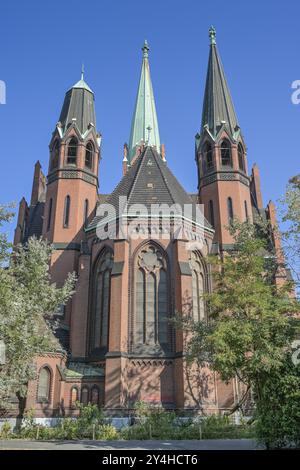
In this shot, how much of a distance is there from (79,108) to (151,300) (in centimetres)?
2041

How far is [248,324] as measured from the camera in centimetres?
1820

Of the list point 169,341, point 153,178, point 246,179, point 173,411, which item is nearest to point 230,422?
point 173,411

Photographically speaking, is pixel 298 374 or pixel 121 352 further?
pixel 121 352

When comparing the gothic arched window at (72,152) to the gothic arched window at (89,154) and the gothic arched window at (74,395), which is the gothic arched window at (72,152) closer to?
the gothic arched window at (89,154)

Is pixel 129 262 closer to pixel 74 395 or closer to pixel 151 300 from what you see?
pixel 151 300

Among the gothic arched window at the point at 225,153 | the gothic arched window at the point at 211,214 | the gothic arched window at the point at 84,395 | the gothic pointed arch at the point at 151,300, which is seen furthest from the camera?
the gothic arched window at the point at 225,153

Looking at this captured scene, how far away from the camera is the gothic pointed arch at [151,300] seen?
27672 mm

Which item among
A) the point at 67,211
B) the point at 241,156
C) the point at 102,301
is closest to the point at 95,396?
the point at 102,301

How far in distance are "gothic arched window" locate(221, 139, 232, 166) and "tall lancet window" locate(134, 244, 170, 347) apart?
1265 centimetres

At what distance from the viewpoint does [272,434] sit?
13.9m

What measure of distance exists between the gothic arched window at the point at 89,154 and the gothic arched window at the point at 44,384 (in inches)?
723

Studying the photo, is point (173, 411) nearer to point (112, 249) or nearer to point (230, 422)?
point (230, 422)

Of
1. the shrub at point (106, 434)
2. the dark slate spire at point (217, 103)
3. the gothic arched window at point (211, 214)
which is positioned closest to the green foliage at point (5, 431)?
the shrub at point (106, 434)
